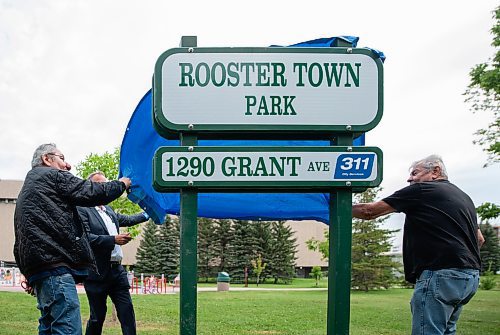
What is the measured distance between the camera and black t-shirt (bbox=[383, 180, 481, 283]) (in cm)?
430

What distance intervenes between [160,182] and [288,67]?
3.29 feet

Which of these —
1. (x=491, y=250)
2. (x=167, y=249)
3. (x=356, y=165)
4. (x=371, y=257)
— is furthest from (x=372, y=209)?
(x=491, y=250)

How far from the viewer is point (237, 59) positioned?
144 inches

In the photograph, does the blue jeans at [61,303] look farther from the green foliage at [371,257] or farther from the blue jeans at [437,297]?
the green foliage at [371,257]

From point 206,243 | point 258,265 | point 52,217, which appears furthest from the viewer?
point 206,243

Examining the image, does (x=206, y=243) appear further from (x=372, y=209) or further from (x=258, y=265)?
(x=372, y=209)

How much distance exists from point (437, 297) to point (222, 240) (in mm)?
43350

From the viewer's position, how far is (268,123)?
3.68m

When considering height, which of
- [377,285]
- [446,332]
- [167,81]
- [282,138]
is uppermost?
[167,81]

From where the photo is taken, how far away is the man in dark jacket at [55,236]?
4.16 meters

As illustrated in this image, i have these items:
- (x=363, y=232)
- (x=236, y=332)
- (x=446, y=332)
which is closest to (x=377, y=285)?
(x=363, y=232)

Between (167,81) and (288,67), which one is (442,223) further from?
(167,81)

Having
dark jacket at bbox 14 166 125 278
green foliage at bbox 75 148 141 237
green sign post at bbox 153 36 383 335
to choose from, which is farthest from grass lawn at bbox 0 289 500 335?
green sign post at bbox 153 36 383 335

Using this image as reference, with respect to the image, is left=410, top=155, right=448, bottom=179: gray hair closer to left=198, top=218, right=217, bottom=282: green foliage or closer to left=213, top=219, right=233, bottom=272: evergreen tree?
left=198, top=218, right=217, bottom=282: green foliage
